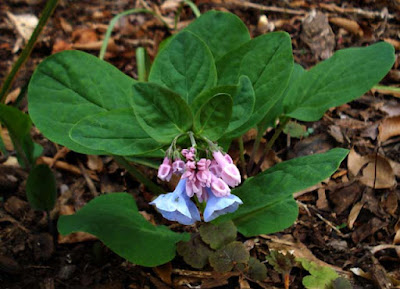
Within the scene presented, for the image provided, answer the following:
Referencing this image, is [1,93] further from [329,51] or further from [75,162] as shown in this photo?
[329,51]

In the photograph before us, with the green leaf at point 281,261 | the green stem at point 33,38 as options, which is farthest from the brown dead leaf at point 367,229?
the green stem at point 33,38

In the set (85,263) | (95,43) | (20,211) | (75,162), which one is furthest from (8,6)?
(85,263)

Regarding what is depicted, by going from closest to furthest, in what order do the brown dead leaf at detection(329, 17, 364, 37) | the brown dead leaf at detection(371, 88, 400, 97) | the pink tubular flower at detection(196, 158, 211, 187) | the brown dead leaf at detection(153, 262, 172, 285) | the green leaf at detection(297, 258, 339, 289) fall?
the pink tubular flower at detection(196, 158, 211, 187) → the green leaf at detection(297, 258, 339, 289) → the brown dead leaf at detection(153, 262, 172, 285) → the brown dead leaf at detection(371, 88, 400, 97) → the brown dead leaf at detection(329, 17, 364, 37)

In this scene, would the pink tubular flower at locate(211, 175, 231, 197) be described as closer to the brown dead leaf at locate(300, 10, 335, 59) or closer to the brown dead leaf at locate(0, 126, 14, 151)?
the brown dead leaf at locate(0, 126, 14, 151)

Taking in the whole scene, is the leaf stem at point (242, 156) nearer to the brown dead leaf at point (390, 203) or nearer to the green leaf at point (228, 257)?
the green leaf at point (228, 257)

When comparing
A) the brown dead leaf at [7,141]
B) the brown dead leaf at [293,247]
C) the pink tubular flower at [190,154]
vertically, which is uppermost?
the pink tubular flower at [190,154]

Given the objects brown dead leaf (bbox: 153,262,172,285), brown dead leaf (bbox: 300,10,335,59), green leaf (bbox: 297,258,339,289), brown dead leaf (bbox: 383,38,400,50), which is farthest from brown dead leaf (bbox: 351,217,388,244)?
brown dead leaf (bbox: 383,38,400,50)

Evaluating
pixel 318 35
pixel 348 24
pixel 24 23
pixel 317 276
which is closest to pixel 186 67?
pixel 317 276
